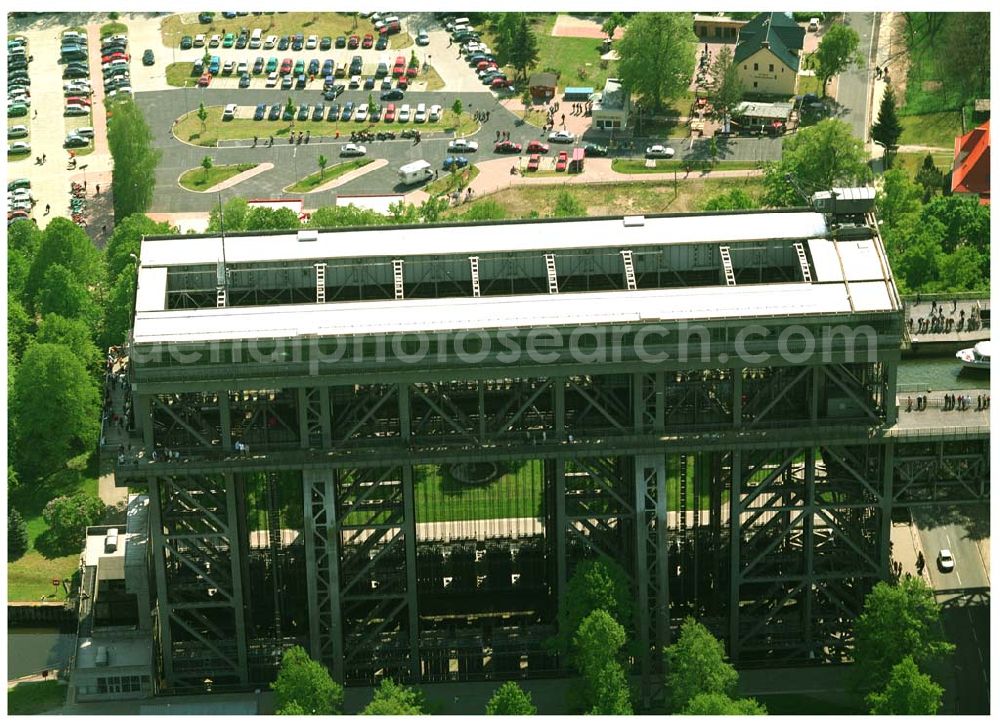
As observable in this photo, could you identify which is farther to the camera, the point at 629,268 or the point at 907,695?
the point at 629,268

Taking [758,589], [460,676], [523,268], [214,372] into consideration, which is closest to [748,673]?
[758,589]

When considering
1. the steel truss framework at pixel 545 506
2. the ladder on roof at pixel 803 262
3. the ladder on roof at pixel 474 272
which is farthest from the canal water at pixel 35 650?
the ladder on roof at pixel 803 262

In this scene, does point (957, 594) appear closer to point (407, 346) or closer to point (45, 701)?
point (407, 346)

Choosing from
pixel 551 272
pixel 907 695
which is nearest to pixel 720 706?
pixel 907 695

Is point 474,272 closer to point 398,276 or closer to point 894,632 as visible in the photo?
point 398,276

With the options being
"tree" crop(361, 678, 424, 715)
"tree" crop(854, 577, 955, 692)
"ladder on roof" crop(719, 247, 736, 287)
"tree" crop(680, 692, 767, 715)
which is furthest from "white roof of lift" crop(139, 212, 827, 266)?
"tree" crop(680, 692, 767, 715)
